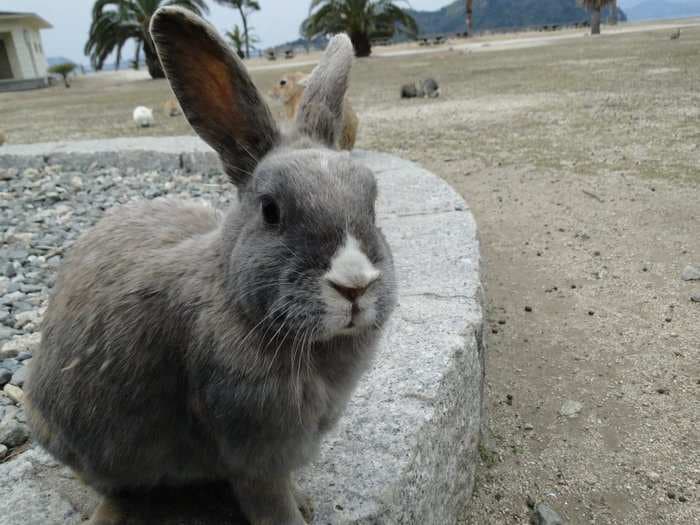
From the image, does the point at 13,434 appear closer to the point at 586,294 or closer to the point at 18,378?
the point at 18,378

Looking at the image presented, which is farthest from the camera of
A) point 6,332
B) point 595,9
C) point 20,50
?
point 595,9

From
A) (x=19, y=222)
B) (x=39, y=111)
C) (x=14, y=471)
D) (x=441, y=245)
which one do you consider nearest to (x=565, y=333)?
(x=441, y=245)

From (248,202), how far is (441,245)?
212cm

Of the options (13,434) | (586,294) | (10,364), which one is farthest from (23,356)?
→ (586,294)

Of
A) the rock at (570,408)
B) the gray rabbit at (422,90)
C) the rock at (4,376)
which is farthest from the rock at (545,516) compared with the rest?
the gray rabbit at (422,90)

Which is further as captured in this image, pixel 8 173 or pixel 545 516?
pixel 8 173

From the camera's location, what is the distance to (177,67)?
1.69 m

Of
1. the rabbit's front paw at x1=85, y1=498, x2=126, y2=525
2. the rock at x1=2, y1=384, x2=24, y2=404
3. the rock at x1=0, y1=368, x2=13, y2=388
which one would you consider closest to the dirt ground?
the rabbit's front paw at x1=85, y1=498, x2=126, y2=525

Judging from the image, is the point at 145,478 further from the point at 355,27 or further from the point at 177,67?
the point at 355,27

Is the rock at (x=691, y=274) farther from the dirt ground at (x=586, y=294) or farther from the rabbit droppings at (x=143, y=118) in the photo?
the rabbit droppings at (x=143, y=118)

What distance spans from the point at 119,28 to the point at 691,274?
32.8m

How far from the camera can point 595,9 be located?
37.0 m

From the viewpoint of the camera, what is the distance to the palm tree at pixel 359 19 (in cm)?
3167

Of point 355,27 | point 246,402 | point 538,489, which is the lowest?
point 538,489
